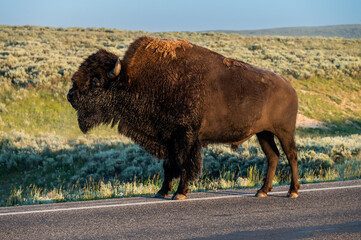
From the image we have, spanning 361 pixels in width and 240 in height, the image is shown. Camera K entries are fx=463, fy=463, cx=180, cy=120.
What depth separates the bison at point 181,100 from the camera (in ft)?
21.4

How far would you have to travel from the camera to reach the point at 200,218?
204 inches

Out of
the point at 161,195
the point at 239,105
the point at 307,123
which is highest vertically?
the point at 239,105

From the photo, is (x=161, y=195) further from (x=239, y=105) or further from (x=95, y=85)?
(x=95, y=85)

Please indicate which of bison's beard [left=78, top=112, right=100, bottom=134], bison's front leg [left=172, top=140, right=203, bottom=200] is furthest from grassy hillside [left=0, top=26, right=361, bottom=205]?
bison's front leg [left=172, top=140, right=203, bottom=200]

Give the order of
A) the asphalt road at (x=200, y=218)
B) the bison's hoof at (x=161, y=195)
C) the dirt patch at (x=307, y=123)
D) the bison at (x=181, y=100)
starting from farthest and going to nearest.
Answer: the dirt patch at (x=307, y=123), the bison's hoof at (x=161, y=195), the bison at (x=181, y=100), the asphalt road at (x=200, y=218)

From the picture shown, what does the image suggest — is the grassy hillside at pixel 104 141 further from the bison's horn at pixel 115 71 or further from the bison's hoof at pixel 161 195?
the bison's horn at pixel 115 71

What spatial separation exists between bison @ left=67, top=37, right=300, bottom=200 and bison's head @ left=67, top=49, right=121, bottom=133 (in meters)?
0.01

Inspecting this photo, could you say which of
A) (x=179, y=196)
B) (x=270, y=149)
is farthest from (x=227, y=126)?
(x=179, y=196)

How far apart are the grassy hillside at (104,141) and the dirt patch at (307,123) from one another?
0.45 meters

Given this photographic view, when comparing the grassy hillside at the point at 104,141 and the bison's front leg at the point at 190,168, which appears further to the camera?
the grassy hillside at the point at 104,141

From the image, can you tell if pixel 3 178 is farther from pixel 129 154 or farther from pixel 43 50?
pixel 43 50

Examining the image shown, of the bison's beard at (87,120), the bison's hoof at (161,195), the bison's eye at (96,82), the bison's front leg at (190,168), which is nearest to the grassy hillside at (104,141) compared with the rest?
the bison's hoof at (161,195)

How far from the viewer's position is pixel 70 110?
2331 centimetres

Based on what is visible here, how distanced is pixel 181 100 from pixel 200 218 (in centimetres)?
191
